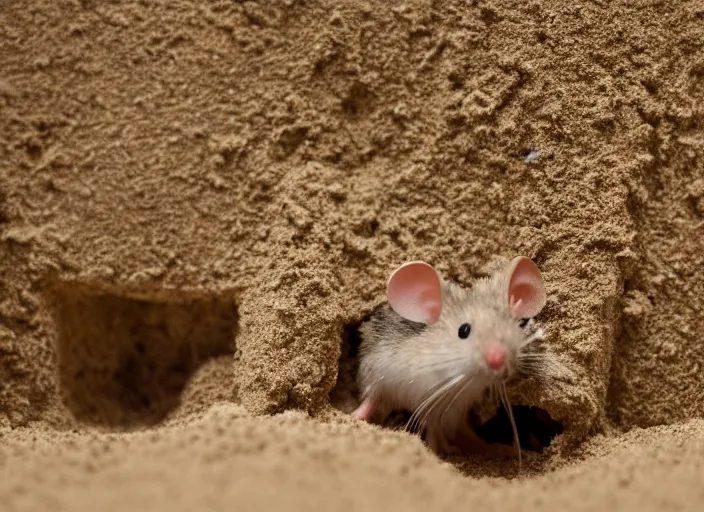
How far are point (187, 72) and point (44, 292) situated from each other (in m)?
1.12

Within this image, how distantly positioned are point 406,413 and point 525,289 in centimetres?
82

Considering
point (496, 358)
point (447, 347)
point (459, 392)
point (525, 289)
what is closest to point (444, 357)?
point (447, 347)

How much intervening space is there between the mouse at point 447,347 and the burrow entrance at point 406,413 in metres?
0.05

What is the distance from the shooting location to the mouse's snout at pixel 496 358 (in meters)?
3.02

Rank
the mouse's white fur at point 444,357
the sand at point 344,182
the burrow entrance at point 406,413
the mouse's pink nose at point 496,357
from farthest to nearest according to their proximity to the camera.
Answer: the burrow entrance at point 406,413 < the sand at point 344,182 < the mouse's white fur at point 444,357 < the mouse's pink nose at point 496,357

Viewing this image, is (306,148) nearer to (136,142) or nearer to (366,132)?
(366,132)

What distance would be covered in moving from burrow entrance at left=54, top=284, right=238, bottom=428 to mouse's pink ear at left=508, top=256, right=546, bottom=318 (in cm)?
120

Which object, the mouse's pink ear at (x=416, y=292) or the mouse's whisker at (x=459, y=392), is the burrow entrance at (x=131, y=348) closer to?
the mouse's pink ear at (x=416, y=292)

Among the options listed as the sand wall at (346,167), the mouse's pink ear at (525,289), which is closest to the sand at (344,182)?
the sand wall at (346,167)

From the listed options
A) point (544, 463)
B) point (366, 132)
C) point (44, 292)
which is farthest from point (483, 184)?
point (44, 292)

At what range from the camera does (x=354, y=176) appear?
347 cm

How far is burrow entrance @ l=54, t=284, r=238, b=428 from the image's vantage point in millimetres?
3537

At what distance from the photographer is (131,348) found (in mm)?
3729

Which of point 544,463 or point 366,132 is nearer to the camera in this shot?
point 544,463
